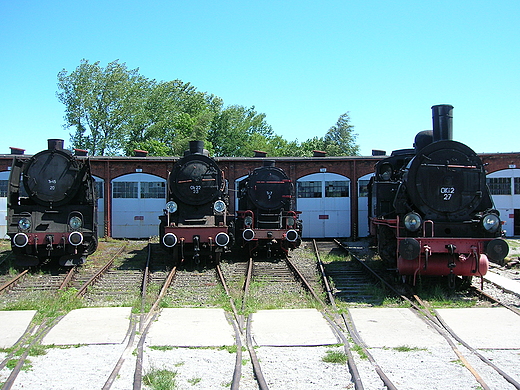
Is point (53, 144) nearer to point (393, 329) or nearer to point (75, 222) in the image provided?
point (75, 222)

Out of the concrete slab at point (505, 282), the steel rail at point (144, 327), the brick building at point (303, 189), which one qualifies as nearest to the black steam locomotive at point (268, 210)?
the steel rail at point (144, 327)

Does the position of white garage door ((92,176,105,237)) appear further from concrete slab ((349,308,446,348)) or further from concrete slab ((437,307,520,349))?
concrete slab ((437,307,520,349))

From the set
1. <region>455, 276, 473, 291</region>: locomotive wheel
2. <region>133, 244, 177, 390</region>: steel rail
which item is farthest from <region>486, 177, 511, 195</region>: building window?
<region>133, 244, 177, 390</region>: steel rail

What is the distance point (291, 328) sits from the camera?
668cm

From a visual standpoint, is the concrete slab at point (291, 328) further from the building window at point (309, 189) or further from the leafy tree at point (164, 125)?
the leafy tree at point (164, 125)

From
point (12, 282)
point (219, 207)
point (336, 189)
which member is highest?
point (336, 189)

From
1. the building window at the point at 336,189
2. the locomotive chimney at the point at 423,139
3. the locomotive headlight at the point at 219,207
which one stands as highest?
the locomotive chimney at the point at 423,139

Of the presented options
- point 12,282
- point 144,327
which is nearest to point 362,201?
point 12,282

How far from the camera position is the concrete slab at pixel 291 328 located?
239 inches

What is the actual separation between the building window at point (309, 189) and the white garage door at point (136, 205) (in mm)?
6229

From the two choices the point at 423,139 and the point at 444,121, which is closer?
the point at 444,121

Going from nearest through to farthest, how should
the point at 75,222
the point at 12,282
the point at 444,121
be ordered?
the point at 444,121, the point at 12,282, the point at 75,222

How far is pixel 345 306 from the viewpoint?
324 inches

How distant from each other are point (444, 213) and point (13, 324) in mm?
7764
